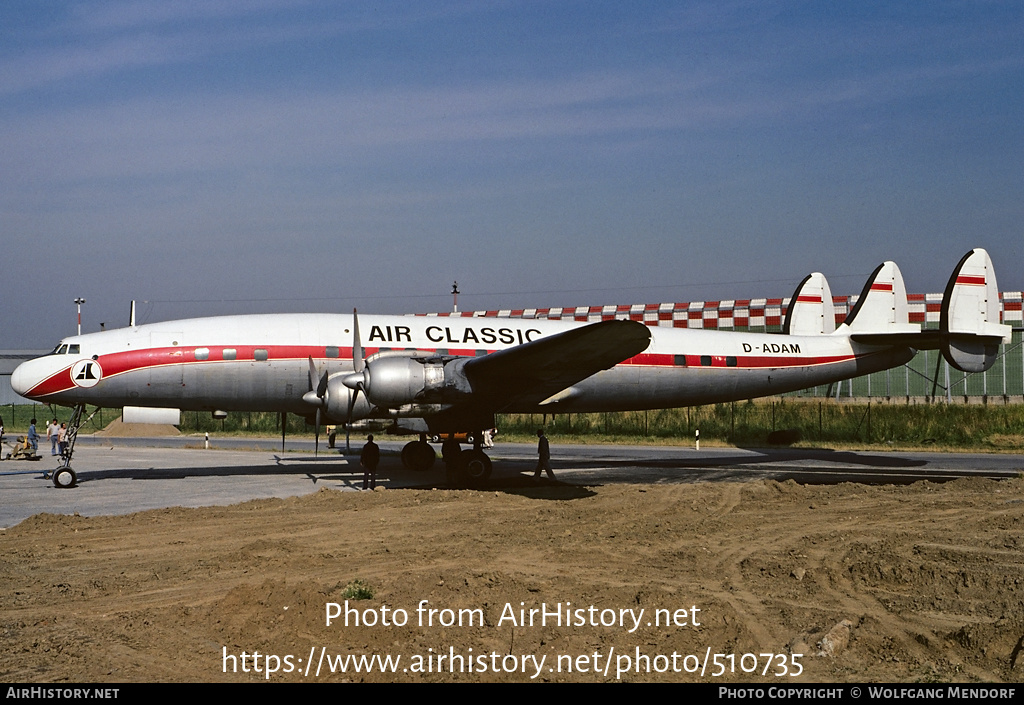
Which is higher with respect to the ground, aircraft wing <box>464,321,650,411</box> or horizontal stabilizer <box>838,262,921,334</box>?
Answer: horizontal stabilizer <box>838,262,921,334</box>

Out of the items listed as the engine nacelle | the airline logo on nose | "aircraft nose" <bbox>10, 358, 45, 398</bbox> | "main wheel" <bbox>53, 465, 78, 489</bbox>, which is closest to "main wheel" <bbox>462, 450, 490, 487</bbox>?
the engine nacelle

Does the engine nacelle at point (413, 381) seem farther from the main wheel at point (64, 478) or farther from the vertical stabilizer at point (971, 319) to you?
the vertical stabilizer at point (971, 319)

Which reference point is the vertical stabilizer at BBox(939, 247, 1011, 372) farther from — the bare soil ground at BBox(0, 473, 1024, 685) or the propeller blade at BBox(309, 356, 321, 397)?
the propeller blade at BBox(309, 356, 321, 397)

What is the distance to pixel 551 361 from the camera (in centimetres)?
1911

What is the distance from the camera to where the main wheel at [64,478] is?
70.8ft

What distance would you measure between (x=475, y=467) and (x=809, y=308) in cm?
1568

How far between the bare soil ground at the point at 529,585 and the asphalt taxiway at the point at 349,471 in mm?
3530

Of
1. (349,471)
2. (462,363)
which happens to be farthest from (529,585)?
(349,471)

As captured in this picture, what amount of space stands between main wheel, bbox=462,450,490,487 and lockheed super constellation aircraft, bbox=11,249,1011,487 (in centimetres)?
4

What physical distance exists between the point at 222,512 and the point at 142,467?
43.6 feet

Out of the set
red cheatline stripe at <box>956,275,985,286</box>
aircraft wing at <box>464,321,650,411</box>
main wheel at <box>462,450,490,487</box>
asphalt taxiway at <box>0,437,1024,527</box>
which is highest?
red cheatline stripe at <box>956,275,985,286</box>

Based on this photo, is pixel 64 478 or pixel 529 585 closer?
pixel 529 585

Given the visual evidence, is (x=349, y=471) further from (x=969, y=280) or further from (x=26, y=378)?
(x=969, y=280)

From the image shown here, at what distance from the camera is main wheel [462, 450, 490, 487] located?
70.0 ft
